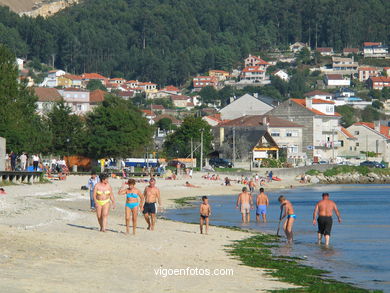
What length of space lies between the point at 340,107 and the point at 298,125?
258ft

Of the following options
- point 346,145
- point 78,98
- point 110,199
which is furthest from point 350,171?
point 110,199

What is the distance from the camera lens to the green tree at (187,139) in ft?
314

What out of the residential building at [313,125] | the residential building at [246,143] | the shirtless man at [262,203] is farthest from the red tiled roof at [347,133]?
the shirtless man at [262,203]

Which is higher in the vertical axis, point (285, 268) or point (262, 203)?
point (262, 203)

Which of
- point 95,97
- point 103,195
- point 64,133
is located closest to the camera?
point 103,195

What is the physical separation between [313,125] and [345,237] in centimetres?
8574

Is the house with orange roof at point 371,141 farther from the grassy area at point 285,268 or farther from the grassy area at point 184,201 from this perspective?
the grassy area at point 285,268

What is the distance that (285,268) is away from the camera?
20.3 m

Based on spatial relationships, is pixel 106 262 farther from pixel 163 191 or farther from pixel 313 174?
pixel 313 174

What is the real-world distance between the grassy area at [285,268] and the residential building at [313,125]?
87038 millimetres

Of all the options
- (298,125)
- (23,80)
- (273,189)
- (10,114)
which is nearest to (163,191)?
(10,114)

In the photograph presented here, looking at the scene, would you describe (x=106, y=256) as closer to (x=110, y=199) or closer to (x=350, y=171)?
(x=110, y=199)

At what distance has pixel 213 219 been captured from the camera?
36.8m

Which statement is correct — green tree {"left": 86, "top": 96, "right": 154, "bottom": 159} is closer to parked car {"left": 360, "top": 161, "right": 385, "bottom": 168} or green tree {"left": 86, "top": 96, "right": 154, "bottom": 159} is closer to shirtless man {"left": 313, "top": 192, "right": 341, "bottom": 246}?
parked car {"left": 360, "top": 161, "right": 385, "bottom": 168}
